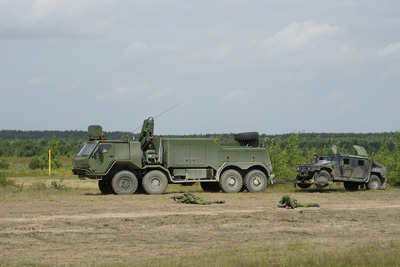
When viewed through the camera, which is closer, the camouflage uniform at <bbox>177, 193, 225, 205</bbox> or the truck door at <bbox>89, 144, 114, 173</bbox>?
the camouflage uniform at <bbox>177, 193, 225, 205</bbox>

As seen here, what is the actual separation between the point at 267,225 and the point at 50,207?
25.2 feet

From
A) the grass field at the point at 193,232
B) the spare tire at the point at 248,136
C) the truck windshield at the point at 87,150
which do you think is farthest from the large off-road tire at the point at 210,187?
the truck windshield at the point at 87,150

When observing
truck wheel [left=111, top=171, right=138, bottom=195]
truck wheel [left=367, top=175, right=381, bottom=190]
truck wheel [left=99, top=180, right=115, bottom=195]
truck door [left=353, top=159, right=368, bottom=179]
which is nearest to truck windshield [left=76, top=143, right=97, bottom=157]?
truck wheel [left=111, top=171, right=138, bottom=195]

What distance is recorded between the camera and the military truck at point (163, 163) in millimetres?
24844

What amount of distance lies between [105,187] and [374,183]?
1251 cm

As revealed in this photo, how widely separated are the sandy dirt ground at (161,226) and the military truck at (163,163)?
204 cm

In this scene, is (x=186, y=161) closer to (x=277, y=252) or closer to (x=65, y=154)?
(x=277, y=252)

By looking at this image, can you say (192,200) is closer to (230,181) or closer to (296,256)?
(230,181)

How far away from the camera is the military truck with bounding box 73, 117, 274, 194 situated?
81.5 ft

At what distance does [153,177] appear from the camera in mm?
25234

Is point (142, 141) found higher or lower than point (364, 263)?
higher

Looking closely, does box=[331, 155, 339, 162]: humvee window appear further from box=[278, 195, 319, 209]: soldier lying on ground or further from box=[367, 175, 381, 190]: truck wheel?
box=[278, 195, 319, 209]: soldier lying on ground

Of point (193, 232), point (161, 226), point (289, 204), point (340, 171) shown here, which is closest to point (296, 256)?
point (193, 232)

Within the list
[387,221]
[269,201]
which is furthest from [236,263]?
[269,201]
